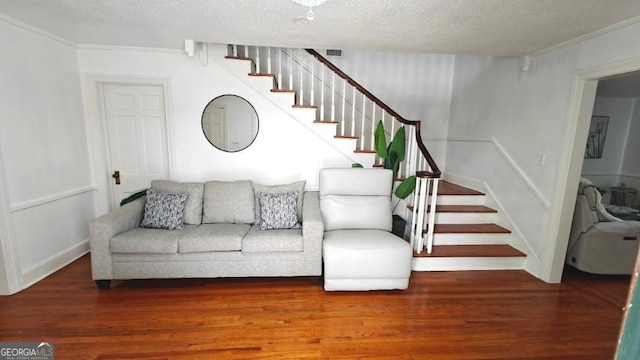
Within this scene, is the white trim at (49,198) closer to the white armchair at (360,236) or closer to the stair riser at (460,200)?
the white armchair at (360,236)

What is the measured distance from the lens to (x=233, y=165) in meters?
3.47

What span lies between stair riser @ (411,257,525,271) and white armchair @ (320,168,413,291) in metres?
0.53

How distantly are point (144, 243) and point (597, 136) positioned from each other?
253 inches

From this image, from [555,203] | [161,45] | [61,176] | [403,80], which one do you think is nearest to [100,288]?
[61,176]

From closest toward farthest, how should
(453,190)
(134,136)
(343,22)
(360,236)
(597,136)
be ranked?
(343,22) → (360,236) → (134,136) → (453,190) → (597,136)

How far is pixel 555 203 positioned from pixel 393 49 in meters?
2.21

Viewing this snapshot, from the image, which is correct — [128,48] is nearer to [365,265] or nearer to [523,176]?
[365,265]

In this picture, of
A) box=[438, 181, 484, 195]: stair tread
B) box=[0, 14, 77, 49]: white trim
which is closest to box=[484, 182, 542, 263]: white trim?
box=[438, 181, 484, 195]: stair tread

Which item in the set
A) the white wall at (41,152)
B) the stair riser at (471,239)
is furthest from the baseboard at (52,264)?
the stair riser at (471,239)

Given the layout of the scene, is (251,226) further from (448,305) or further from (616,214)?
(616,214)

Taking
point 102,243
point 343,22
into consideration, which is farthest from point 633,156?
point 102,243

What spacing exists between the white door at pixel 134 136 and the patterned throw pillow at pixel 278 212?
1490 mm

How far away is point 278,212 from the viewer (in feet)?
9.17

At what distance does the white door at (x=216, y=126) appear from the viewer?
134 inches
